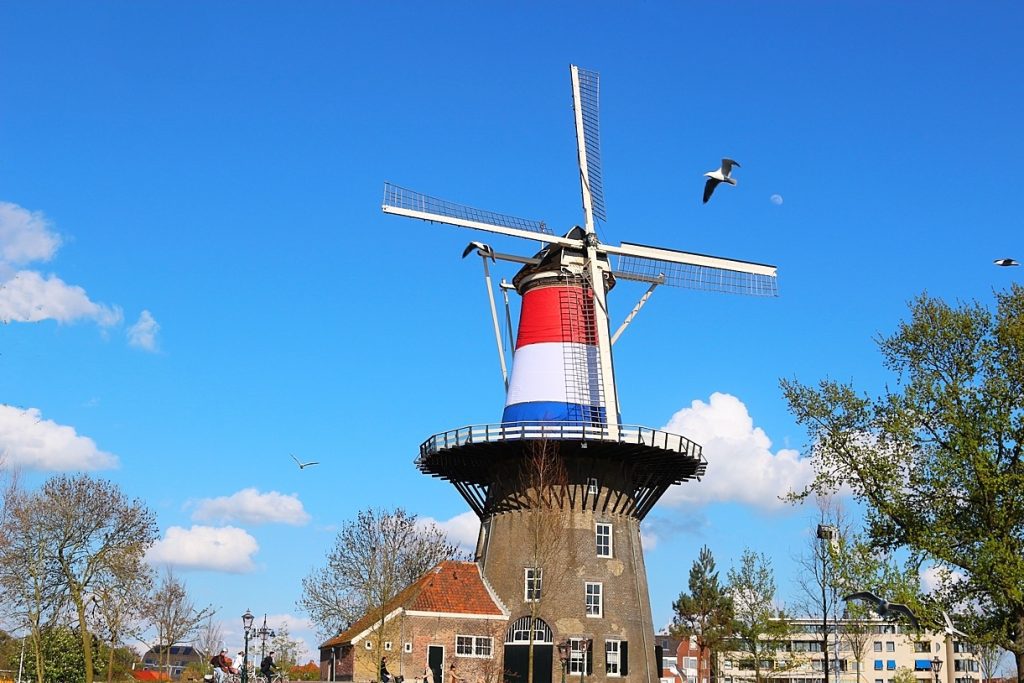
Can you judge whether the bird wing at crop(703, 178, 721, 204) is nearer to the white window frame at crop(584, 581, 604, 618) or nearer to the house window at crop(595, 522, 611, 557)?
the house window at crop(595, 522, 611, 557)

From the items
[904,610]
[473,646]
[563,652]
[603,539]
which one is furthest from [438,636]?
[904,610]

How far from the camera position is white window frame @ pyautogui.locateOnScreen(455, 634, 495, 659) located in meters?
40.2

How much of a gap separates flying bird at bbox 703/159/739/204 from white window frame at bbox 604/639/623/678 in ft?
71.0

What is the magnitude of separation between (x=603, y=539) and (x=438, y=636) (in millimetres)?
7220

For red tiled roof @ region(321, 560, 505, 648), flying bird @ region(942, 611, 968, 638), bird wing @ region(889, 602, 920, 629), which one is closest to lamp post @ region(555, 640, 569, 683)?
red tiled roof @ region(321, 560, 505, 648)

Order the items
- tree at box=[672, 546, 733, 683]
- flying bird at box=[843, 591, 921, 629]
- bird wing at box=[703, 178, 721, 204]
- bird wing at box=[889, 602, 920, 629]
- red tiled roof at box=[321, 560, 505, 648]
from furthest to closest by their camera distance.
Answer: tree at box=[672, 546, 733, 683] → red tiled roof at box=[321, 560, 505, 648] → bird wing at box=[703, 178, 721, 204] → bird wing at box=[889, 602, 920, 629] → flying bird at box=[843, 591, 921, 629]

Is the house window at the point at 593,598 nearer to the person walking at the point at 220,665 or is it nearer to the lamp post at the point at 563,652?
the lamp post at the point at 563,652

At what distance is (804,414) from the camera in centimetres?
2780

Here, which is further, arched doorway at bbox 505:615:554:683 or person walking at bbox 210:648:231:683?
arched doorway at bbox 505:615:554:683

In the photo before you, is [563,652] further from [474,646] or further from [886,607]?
[886,607]

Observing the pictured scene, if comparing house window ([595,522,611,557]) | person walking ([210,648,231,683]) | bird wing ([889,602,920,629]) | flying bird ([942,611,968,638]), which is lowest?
person walking ([210,648,231,683])

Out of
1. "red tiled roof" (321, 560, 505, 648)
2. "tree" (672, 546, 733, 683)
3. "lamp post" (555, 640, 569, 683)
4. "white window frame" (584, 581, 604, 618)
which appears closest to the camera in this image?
"lamp post" (555, 640, 569, 683)

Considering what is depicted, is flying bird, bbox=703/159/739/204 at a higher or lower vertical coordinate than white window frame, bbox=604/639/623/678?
higher

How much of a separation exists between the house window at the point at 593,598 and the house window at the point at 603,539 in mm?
1195
